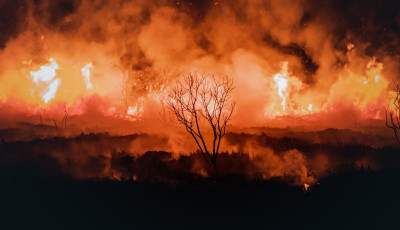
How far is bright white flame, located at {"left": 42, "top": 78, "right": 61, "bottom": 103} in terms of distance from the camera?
19.9 m

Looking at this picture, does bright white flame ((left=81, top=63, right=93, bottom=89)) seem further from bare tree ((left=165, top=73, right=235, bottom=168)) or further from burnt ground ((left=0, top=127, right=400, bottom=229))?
bare tree ((left=165, top=73, right=235, bottom=168))

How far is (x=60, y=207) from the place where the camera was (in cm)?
1420

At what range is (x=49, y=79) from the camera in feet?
65.3

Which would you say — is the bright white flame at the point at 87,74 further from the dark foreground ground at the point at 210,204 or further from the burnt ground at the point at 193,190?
the dark foreground ground at the point at 210,204

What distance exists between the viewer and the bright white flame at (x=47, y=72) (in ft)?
65.1

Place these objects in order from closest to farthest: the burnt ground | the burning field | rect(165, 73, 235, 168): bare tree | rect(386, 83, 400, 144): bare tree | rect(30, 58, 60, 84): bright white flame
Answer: the burnt ground → the burning field → rect(165, 73, 235, 168): bare tree → rect(386, 83, 400, 144): bare tree → rect(30, 58, 60, 84): bright white flame

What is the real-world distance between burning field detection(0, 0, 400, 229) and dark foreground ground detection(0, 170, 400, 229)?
0.09 meters

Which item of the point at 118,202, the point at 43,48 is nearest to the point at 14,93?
the point at 43,48

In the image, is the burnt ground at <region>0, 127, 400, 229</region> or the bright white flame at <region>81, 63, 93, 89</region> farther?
the bright white flame at <region>81, 63, 93, 89</region>

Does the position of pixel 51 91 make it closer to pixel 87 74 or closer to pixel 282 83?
pixel 87 74

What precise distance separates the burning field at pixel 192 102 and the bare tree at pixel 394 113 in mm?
116

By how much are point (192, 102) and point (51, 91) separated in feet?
29.9

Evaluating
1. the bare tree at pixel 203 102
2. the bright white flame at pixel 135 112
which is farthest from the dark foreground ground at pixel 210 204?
the bright white flame at pixel 135 112

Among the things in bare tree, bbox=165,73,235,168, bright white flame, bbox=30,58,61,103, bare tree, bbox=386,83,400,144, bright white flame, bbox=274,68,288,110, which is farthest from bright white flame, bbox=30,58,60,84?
bare tree, bbox=386,83,400,144
